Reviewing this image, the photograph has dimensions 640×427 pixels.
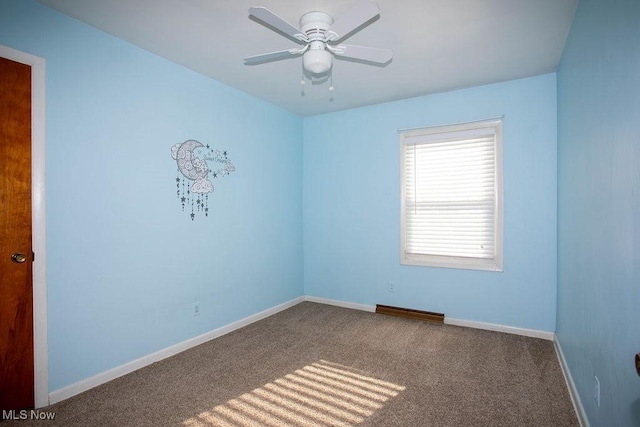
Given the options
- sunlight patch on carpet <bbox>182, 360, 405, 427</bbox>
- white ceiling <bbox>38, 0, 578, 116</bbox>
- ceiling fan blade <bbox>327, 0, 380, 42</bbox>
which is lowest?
sunlight patch on carpet <bbox>182, 360, 405, 427</bbox>

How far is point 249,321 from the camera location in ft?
12.6

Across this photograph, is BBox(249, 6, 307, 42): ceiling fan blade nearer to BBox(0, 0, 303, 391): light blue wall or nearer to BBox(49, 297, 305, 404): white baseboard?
BBox(0, 0, 303, 391): light blue wall

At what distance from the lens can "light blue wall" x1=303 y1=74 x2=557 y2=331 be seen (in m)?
3.31

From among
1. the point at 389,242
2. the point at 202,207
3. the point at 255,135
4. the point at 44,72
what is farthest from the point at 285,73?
the point at 389,242

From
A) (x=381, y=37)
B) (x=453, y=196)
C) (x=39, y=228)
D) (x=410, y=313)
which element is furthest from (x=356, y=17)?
(x=410, y=313)

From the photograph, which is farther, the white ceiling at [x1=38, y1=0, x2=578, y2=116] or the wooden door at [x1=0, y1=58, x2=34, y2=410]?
the white ceiling at [x1=38, y1=0, x2=578, y2=116]

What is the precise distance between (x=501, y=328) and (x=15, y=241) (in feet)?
13.9

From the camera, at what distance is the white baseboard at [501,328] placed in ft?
10.8

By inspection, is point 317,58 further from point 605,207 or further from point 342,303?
point 342,303

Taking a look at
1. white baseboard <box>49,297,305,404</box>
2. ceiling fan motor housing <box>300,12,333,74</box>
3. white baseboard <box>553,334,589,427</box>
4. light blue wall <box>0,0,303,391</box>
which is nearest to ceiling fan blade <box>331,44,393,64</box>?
ceiling fan motor housing <box>300,12,333,74</box>

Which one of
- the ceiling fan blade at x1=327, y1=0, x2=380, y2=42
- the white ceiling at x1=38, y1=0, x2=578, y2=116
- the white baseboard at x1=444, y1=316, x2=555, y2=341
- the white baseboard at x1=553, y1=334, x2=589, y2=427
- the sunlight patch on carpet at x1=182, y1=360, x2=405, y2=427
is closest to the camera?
the ceiling fan blade at x1=327, y1=0, x2=380, y2=42

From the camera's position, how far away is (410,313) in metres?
3.95

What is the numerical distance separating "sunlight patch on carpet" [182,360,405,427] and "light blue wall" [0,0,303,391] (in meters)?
1.07

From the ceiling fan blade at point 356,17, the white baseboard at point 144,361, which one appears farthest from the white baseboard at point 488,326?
the ceiling fan blade at point 356,17
